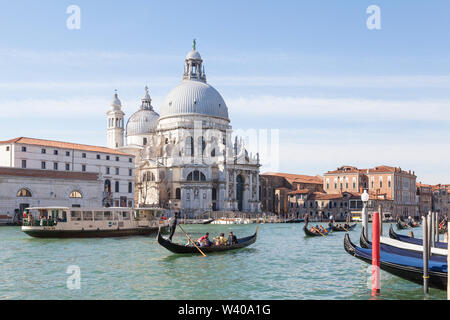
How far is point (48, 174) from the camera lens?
44.1m

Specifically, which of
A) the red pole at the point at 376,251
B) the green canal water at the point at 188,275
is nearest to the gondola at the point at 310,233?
the green canal water at the point at 188,275

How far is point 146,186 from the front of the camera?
6325cm

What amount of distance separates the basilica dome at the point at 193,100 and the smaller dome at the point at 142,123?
186 inches

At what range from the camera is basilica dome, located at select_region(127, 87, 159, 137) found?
74.5 meters

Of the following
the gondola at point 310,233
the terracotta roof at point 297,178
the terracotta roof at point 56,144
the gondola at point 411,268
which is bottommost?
the gondola at point 310,233

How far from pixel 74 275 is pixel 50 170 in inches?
1190

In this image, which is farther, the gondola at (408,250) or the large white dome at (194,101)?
the large white dome at (194,101)

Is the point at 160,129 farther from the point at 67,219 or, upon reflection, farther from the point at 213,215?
the point at 67,219

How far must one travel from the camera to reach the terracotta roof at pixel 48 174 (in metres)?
41.7

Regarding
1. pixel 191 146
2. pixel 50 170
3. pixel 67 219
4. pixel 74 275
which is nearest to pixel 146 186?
pixel 191 146

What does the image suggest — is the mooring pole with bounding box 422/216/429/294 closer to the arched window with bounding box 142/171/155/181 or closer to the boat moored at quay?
the boat moored at quay

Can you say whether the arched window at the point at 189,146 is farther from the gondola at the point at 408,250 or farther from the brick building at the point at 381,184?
the gondola at the point at 408,250

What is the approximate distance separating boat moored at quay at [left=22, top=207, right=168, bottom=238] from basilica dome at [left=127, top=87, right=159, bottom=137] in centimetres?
4401

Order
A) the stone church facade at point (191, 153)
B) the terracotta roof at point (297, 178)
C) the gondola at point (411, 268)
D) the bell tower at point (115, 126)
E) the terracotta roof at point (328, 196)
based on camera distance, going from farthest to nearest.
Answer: the terracotta roof at point (297, 178) → the terracotta roof at point (328, 196) → the bell tower at point (115, 126) → the stone church facade at point (191, 153) → the gondola at point (411, 268)
